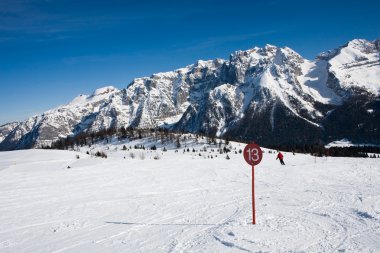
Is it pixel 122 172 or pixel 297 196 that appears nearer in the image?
pixel 297 196

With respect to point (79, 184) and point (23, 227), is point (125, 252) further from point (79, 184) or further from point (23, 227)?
point (79, 184)

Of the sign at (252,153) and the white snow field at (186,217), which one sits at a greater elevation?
the sign at (252,153)

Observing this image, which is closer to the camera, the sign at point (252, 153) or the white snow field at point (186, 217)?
the white snow field at point (186, 217)

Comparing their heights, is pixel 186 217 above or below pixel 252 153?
below

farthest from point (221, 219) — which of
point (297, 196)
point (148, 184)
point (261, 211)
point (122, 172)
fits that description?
point (122, 172)

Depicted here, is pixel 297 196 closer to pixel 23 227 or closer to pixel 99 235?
pixel 99 235

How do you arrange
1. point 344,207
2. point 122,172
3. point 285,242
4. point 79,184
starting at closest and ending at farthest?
point 285,242
point 344,207
point 79,184
point 122,172

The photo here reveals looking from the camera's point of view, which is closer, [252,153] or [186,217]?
[252,153]

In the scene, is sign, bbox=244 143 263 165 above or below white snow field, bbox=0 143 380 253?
above


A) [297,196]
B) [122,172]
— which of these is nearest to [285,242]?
[297,196]

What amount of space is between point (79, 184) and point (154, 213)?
12.0 meters

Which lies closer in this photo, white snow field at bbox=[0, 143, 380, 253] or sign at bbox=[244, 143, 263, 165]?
white snow field at bbox=[0, 143, 380, 253]

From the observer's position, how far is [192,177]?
1211 inches

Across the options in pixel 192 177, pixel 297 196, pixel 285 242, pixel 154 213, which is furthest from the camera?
pixel 192 177
